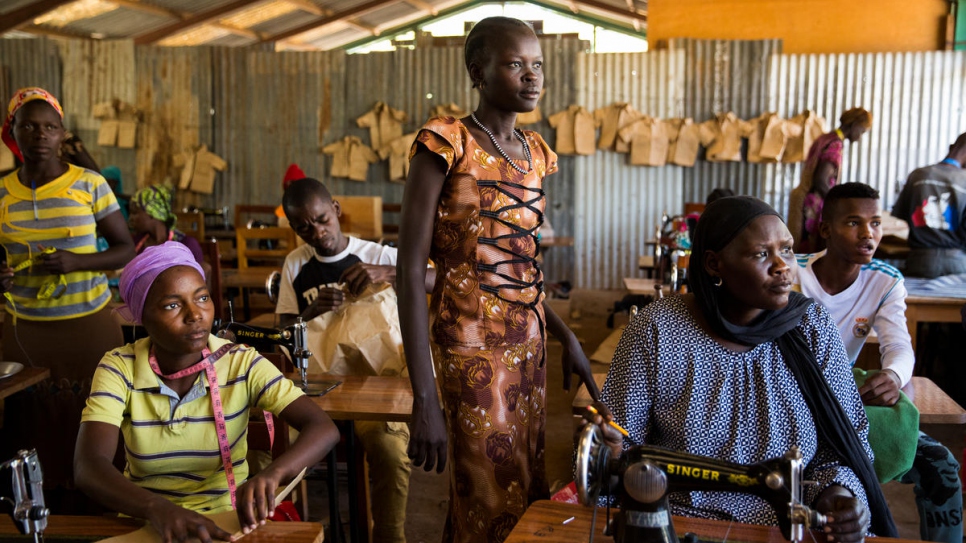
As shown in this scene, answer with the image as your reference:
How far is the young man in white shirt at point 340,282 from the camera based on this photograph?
10.0 feet

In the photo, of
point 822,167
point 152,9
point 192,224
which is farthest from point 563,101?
point 152,9

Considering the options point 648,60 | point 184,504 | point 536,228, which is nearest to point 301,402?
point 184,504

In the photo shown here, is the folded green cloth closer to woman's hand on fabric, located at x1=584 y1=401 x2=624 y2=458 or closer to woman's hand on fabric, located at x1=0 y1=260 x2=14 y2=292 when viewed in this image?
woman's hand on fabric, located at x1=584 y1=401 x2=624 y2=458

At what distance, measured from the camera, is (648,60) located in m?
9.35

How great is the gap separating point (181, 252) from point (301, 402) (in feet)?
1.52

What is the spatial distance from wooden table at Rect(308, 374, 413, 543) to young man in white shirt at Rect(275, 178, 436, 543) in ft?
0.34

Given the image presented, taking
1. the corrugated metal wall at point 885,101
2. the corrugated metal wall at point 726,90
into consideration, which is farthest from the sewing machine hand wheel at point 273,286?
the corrugated metal wall at point 885,101

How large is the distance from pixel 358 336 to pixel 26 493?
1.62m

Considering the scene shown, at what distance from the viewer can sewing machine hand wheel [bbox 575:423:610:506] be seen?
1370 mm

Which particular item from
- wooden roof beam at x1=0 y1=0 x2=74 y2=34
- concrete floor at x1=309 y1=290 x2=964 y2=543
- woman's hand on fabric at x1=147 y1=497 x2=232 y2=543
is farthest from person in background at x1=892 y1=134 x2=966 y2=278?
wooden roof beam at x1=0 y1=0 x2=74 y2=34

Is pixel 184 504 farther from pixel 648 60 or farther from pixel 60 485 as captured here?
pixel 648 60

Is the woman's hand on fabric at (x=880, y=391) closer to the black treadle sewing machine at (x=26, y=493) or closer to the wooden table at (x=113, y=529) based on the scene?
the wooden table at (x=113, y=529)

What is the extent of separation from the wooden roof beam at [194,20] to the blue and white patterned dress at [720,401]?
11.5 metres

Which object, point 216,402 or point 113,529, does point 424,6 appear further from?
point 113,529
